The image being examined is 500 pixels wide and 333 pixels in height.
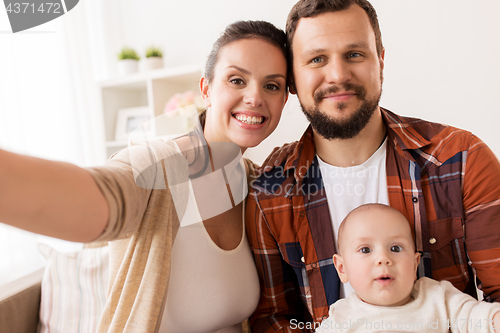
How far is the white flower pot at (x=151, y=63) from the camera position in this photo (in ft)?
8.17

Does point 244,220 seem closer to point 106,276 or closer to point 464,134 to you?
point 106,276

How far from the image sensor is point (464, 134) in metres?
1.14

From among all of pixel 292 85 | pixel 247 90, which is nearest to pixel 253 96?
pixel 247 90

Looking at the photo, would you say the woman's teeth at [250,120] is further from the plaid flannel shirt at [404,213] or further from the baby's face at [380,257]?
the baby's face at [380,257]

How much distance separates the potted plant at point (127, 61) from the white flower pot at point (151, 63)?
0.41 ft

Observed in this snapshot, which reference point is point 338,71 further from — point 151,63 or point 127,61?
point 127,61

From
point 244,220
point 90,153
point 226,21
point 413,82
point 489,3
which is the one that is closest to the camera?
point 244,220

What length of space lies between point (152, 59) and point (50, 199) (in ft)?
6.85

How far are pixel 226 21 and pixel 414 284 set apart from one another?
1.93 meters

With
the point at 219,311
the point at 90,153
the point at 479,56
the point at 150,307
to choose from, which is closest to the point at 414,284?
the point at 219,311

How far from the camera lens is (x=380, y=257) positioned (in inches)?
38.3

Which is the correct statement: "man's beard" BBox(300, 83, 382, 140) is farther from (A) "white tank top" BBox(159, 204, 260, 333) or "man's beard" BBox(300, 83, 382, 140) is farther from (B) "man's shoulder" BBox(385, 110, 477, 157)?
(A) "white tank top" BBox(159, 204, 260, 333)

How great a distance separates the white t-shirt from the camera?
1.24m

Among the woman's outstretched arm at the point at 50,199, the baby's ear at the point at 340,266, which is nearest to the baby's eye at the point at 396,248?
the baby's ear at the point at 340,266
